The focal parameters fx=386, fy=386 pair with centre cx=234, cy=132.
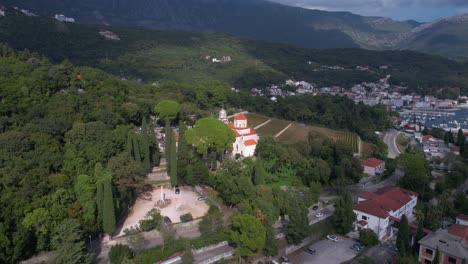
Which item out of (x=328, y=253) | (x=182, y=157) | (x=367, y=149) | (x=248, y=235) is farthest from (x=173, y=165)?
(x=367, y=149)

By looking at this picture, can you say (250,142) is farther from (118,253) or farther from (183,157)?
(118,253)

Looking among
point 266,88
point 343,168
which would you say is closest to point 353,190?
point 343,168

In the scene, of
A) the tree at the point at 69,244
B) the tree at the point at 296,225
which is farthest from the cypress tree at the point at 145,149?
the tree at the point at 296,225

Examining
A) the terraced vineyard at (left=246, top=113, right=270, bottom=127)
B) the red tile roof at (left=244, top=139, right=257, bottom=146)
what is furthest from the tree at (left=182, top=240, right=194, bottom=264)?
the terraced vineyard at (left=246, top=113, right=270, bottom=127)

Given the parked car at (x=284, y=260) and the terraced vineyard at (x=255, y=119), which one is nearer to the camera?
the parked car at (x=284, y=260)

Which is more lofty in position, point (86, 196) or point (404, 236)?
point (86, 196)

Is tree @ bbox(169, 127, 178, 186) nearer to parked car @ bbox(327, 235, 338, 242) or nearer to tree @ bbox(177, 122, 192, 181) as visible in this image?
tree @ bbox(177, 122, 192, 181)

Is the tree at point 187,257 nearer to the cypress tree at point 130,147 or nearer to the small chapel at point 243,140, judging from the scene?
the cypress tree at point 130,147

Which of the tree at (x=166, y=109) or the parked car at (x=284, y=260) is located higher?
the tree at (x=166, y=109)
